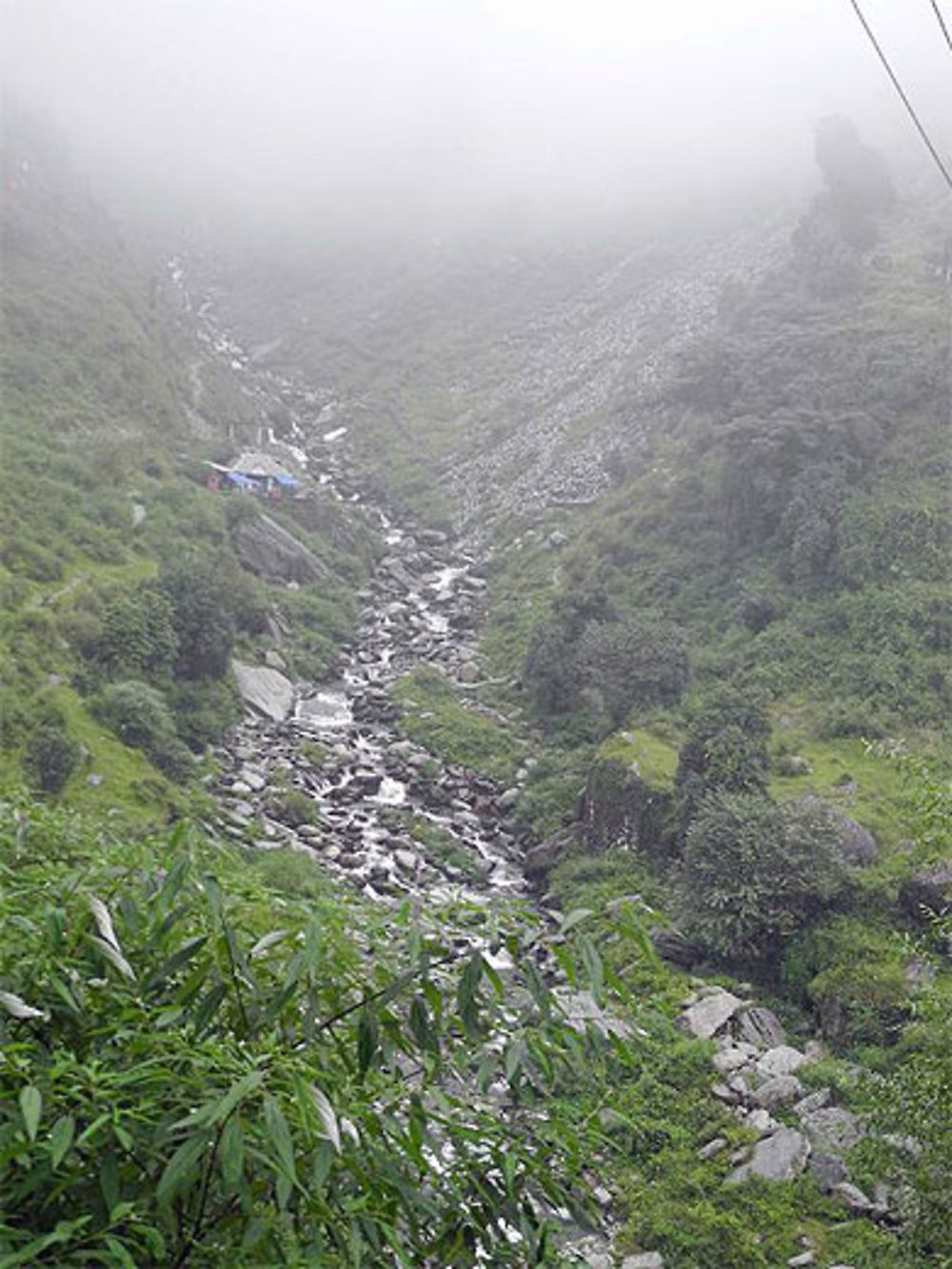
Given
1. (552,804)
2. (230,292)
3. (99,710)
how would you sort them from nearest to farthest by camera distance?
(99,710) → (552,804) → (230,292)

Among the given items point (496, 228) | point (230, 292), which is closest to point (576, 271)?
point (496, 228)

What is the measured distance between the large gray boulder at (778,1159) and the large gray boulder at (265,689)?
16918 millimetres

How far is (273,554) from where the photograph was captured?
3588 cm

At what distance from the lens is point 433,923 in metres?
3.52

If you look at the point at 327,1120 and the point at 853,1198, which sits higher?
the point at 327,1120

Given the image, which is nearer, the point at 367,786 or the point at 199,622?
the point at 367,786

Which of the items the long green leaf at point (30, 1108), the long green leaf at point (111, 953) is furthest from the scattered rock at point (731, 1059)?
the long green leaf at point (30, 1108)

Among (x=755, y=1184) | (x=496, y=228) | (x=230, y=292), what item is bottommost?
(x=755, y=1184)

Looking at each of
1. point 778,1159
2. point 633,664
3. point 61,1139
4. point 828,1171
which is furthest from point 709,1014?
point 61,1139

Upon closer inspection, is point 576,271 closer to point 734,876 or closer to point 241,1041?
point 734,876

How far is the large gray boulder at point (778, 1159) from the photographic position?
40.2 feet

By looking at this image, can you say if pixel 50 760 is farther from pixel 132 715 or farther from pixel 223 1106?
pixel 223 1106

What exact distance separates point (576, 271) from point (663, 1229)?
222ft

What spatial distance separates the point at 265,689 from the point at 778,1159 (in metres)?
18.3
